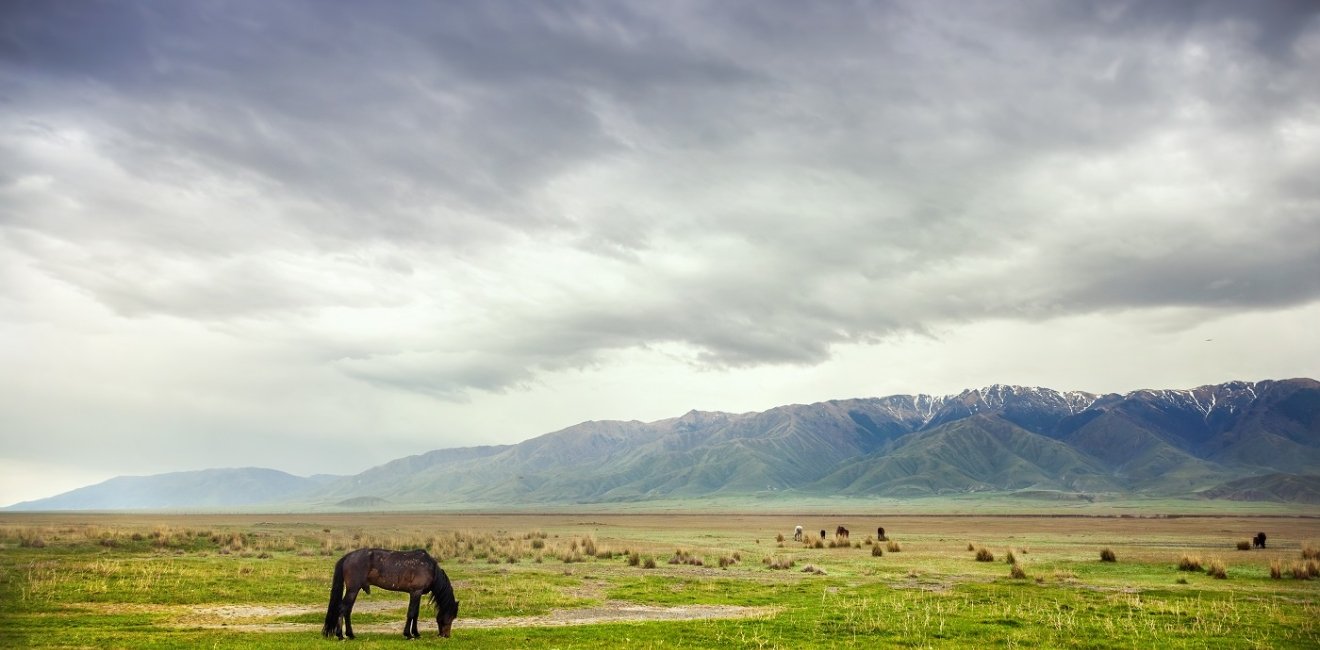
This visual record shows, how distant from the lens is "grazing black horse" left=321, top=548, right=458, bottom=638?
60.2 feet

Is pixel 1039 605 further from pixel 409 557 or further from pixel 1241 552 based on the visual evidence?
pixel 1241 552

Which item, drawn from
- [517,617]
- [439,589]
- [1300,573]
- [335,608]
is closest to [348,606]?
[335,608]

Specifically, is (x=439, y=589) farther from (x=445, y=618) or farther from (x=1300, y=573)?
(x=1300, y=573)

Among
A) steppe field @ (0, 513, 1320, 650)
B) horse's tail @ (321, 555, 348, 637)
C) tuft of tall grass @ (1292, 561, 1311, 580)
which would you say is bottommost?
tuft of tall grass @ (1292, 561, 1311, 580)

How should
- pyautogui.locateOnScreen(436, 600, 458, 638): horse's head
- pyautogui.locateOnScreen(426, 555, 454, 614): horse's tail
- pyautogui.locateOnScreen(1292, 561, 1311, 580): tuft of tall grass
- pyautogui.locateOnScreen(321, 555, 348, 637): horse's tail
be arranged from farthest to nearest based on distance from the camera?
pyautogui.locateOnScreen(1292, 561, 1311, 580): tuft of tall grass
pyautogui.locateOnScreen(426, 555, 454, 614): horse's tail
pyautogui.locateOnScreen(436, 600, 458, 638): horse's head
pyautogui.locateOnScreen(321, 555, 348, 637): horse's tail

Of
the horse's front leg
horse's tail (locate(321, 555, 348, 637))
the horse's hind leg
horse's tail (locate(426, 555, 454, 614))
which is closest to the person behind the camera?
the horse's hind leg

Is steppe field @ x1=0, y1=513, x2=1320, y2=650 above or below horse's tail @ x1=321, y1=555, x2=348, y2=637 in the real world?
below

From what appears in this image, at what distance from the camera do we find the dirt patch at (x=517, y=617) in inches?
790

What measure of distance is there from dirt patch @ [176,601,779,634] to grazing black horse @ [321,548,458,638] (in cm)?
173

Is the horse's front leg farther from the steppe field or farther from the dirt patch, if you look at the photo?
the dirt patch

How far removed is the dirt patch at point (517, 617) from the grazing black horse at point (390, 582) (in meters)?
1.73

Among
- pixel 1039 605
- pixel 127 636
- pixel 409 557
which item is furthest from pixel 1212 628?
pixel 127 636

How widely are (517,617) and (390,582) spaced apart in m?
5.50

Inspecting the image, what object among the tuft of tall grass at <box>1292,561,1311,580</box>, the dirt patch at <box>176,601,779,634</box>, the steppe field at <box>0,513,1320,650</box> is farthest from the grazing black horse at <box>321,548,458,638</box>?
the tuft of tall grass at <box>1292,561,1311,580</box>
